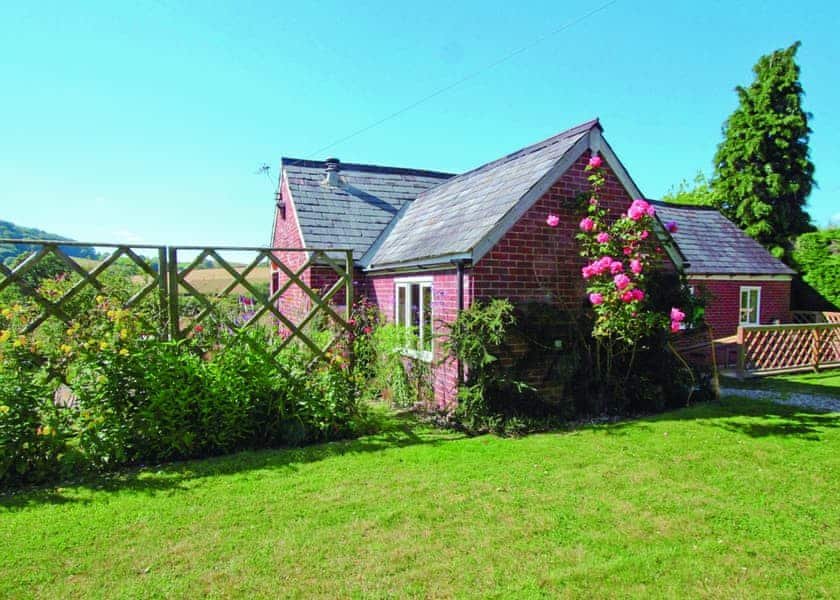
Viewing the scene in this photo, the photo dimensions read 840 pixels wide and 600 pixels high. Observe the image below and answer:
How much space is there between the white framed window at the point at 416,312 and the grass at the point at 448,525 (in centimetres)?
249

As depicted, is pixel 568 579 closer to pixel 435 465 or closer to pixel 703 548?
pixel 703 548

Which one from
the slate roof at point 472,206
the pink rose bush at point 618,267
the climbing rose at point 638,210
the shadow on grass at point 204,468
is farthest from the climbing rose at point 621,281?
the shadow on grass at point 204,468

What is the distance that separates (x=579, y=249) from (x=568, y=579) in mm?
6172

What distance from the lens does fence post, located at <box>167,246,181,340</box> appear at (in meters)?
6.65

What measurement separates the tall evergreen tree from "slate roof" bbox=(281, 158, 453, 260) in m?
18.1

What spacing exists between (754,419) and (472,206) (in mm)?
6129

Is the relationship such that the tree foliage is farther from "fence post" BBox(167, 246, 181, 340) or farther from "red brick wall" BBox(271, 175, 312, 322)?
"fence post" BBox(167, 246, 181, 340)

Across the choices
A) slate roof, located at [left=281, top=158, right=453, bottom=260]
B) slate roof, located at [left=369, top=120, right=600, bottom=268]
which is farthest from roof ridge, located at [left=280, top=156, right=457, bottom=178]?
slate roof, located at [left=369, top=120, right=600, bottom=268]

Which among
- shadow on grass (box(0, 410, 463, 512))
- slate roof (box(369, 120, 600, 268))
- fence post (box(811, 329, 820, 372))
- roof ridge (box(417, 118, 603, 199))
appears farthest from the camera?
fence post (box(811, 329, 820, 372))

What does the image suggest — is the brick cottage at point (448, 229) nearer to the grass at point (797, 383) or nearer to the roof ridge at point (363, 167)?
the roof ridge at point (363, 167)

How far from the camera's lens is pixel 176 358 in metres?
6.18

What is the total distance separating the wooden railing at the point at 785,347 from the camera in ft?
41.2

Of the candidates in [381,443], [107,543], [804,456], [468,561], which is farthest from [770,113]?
[107,543]

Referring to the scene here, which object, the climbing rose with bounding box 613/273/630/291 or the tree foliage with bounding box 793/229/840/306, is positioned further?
the tree foliage with bounding box 793/229/840/306
